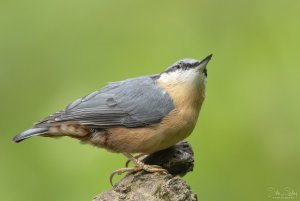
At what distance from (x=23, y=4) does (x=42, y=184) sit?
1897mm

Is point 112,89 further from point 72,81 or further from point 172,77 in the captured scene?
point 72,81

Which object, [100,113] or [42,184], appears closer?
[100,113]

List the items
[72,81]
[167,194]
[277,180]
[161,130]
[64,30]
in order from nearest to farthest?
1. [167,194]
2. [161,130]
3. [277,180]
4. [72,81]
5. [64,30]

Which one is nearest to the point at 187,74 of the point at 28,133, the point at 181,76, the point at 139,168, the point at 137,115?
the point at 181,76

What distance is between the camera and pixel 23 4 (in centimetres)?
659

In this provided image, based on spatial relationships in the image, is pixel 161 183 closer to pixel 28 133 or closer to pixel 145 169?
pixel 145 169

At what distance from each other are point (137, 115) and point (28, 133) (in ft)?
2.41

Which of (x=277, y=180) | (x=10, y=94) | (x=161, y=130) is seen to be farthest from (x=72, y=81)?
(x=277, y=180)

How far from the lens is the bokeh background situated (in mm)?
5242

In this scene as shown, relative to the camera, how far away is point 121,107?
499 cm

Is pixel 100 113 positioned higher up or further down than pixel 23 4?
further down

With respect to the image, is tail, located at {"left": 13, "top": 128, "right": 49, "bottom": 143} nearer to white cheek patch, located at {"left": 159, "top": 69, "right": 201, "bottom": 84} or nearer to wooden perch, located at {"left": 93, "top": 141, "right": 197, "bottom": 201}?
wooden perch, located at {"left": 93, "top": 141, "right": 197, "bottom": 201}

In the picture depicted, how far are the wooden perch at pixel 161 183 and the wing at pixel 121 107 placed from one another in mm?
257

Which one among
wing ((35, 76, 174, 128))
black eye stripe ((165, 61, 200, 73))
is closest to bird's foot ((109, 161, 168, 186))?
wing ((35, 76, 174, 128))
